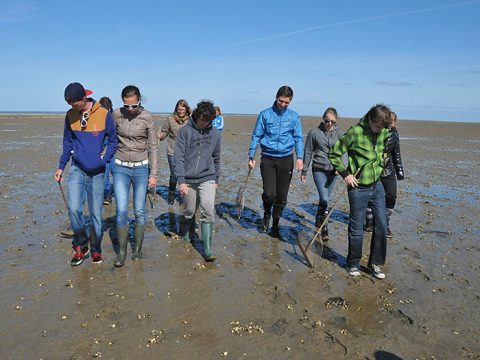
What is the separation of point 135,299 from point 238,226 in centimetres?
334

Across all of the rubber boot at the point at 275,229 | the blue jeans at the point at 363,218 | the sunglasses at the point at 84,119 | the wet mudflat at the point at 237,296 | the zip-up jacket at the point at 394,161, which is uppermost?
the sunglasses at the point at 84,119

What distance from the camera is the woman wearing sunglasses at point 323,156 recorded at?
23.5 feet

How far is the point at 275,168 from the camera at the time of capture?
6949 millimetres

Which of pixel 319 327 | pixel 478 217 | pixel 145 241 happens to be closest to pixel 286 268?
pixel 319 327

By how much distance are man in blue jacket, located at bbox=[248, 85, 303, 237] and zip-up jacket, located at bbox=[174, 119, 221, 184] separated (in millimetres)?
1088

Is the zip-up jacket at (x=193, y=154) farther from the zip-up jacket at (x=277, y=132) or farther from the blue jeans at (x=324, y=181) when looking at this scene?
the blue jeans at (x=324, y=181)

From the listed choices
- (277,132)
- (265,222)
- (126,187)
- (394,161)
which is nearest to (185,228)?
(126,187)

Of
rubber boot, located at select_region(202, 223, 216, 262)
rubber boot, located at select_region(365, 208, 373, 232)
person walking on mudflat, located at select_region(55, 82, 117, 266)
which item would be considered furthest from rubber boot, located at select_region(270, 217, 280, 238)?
person walking on mudflat, located at select_region(55, 82, 117, 266)

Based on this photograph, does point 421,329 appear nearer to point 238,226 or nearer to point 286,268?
point 286,268

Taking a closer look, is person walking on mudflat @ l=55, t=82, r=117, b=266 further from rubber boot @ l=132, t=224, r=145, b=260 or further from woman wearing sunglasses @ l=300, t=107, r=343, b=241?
woman wearing sunglasses @ l=300, t=107, r=343, b=241

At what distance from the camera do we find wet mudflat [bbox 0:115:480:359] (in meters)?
3.84

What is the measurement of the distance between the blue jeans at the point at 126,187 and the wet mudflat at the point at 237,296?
73 centimetres

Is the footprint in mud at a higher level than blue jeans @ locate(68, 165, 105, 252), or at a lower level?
lower

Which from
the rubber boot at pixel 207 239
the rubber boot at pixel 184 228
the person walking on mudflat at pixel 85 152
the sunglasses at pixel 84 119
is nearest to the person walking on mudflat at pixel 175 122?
the rubber boot at pixel 184 228
